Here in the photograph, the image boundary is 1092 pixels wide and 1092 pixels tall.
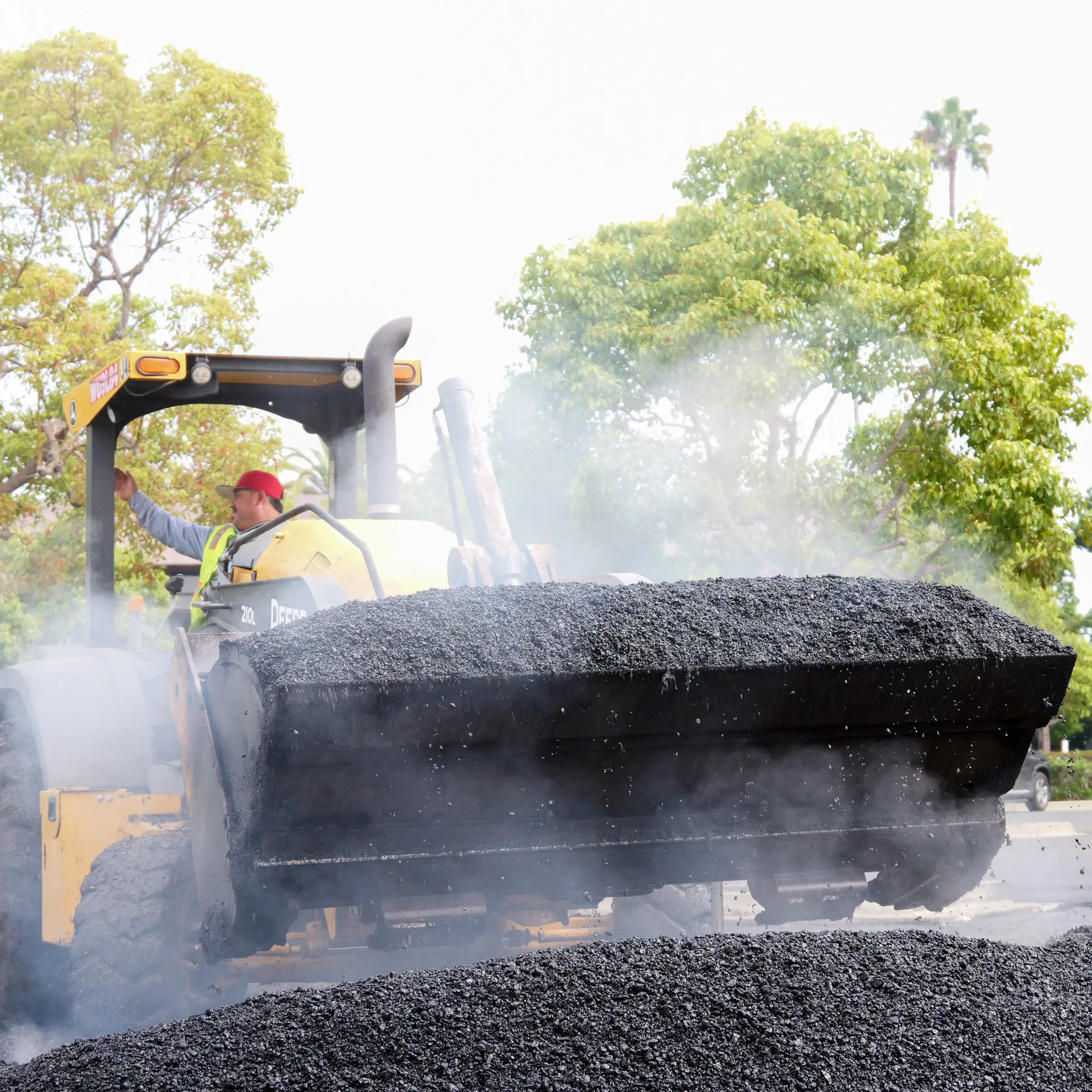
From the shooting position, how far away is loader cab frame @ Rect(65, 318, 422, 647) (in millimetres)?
4570

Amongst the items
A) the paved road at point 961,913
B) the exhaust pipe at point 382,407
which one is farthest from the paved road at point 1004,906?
the exhaust pipe at point 382,407

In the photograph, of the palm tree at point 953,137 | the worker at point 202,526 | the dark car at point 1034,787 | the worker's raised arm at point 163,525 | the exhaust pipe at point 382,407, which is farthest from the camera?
the palm tree at point 953,137

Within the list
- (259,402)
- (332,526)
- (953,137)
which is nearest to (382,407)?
(332,526)

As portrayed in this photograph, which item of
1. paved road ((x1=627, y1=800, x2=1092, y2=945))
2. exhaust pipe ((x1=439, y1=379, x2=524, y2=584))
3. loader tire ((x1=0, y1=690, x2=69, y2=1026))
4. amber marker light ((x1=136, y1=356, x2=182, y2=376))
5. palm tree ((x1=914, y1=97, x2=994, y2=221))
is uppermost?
palm tree ((x1=914, y1=97, x2=994, y2=221))

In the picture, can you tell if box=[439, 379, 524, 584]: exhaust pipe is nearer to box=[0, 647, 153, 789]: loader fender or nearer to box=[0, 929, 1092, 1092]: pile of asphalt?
box=[0, 647, 153, 789]: loader fender

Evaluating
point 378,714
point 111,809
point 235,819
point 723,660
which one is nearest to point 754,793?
point 723,660

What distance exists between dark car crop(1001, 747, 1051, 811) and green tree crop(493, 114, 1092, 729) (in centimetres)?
268

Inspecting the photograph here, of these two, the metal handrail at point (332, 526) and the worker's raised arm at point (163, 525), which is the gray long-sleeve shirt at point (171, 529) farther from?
the metal handrail at point (332, 526)

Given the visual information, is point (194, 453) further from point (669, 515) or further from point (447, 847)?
point (447, 847)

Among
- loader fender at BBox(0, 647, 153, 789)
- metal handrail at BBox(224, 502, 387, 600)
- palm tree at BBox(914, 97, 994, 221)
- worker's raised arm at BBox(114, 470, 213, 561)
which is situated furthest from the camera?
palm tree at BBox(914, 97, 994, 221)

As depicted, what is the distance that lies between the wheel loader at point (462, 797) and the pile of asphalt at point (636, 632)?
0.02m

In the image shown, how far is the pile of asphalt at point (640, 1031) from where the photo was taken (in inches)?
102

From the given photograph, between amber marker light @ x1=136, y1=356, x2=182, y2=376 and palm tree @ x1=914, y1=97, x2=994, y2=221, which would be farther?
palm tree @ x1=914, y1=97, x2=994, y2=221

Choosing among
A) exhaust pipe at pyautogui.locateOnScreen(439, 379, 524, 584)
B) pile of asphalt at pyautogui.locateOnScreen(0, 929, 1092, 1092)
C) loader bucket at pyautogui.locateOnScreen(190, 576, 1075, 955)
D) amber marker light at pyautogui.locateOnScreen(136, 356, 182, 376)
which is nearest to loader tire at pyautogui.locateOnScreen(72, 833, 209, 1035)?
loader bucket at pyautogui.locateOnScreen(190, 576, 1075, 955)
